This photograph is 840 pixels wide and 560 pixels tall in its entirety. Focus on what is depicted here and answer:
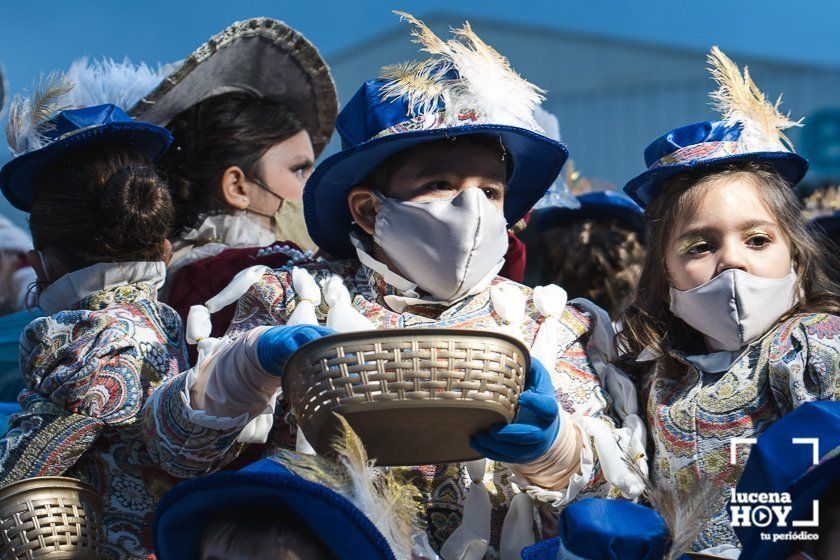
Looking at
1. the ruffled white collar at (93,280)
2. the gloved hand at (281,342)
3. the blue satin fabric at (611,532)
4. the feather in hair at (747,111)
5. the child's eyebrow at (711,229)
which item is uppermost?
the feather in hair at (747,111)

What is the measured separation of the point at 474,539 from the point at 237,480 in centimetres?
80

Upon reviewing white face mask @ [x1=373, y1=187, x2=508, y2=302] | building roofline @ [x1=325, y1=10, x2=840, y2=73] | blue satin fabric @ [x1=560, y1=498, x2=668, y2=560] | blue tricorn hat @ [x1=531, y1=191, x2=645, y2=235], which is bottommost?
blue satin fabric @ [x1=560, y1=498, x2=668, y2=560]

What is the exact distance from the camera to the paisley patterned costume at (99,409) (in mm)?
3170

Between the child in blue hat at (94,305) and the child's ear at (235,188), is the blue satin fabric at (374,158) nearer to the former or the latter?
the child in blue hat at (94,305)

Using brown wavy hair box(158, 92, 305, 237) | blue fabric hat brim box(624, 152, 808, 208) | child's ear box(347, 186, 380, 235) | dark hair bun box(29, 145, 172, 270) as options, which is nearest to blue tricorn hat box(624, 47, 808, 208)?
blue fabric hat brim box(624, 152, 808, 208)

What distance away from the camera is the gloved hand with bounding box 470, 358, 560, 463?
2666mm

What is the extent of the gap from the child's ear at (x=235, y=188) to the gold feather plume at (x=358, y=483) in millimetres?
2013

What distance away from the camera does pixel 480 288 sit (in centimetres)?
338

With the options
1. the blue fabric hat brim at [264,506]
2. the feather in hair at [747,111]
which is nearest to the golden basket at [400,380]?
the blue fabric hat brim at [264,506]

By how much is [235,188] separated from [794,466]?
8.47 feet

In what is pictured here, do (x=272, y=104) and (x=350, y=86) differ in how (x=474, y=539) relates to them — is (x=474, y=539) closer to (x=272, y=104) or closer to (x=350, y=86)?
(x=272, y=104)

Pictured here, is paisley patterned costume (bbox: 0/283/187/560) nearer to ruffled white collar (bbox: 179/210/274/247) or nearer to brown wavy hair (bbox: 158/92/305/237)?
ruffled white collar (bbox: 179/210/274/247)

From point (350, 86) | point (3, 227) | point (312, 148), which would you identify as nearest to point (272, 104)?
point (312, 148)

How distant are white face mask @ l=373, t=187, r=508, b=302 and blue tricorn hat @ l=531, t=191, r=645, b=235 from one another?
1753 millimetres
